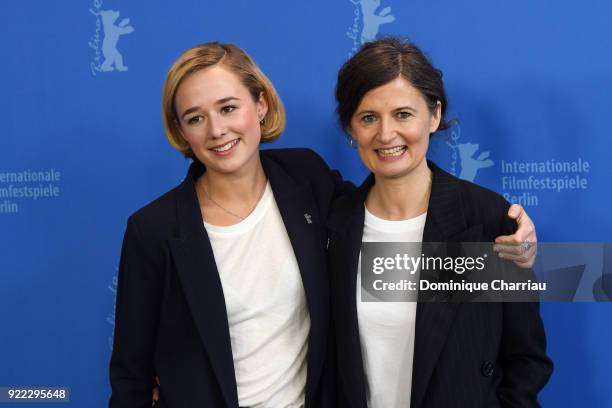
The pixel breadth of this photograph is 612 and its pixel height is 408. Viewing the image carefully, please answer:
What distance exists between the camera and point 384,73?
130 cm

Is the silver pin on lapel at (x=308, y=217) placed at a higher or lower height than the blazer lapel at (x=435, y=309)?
higher

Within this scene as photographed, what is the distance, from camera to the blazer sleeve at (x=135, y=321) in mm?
1375

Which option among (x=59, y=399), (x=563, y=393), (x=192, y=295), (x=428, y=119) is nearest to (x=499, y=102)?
(x=428, y=119)

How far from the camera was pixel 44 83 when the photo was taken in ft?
6.22

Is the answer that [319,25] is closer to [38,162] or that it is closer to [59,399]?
[38,162]

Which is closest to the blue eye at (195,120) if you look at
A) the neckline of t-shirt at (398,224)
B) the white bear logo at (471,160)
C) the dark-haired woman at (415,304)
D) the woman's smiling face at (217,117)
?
the woman's smiling face at (217,117)

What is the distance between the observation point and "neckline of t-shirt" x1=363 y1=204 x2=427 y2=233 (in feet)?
4.42

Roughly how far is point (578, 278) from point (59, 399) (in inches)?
60.4

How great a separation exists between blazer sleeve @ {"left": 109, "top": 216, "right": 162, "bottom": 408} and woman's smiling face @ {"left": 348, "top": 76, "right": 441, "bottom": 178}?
1.63ft

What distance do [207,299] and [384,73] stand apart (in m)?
0.58

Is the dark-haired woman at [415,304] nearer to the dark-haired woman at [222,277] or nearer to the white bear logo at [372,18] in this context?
the dark-haired woman at [222,277]

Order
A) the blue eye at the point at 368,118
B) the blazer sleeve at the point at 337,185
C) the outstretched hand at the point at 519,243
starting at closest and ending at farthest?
the outstretched hand at the point at 519,243 → the blue eye at the point at 368,118 → the blazer sleeve at the point at 337,185

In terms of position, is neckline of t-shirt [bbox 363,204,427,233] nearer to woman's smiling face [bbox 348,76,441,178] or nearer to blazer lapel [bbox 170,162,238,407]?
woman's smiling face [bbox 348,76,441,178]

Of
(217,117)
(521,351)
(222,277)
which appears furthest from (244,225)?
(521,351)
